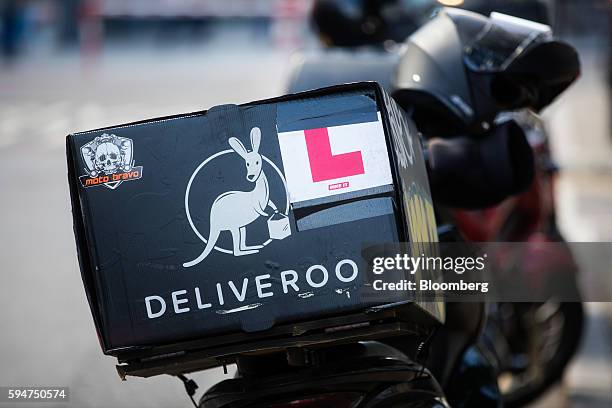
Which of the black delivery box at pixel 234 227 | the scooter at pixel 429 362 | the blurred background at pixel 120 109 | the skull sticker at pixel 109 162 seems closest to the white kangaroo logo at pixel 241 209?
the black delivery box at pixel 234 227

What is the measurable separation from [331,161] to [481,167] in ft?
3.08

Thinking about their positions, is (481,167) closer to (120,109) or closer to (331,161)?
(331,161)

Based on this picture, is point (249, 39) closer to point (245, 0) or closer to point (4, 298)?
point (245, 0)

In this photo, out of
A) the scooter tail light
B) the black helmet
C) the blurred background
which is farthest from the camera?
the blurred background

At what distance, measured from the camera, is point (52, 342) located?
573cm

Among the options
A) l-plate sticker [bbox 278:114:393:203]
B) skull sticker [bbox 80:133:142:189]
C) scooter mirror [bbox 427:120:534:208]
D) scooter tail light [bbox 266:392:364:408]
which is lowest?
scooter tail light [bbox 266:392:364:408]

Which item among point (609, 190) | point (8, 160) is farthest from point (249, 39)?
point (609, 190)

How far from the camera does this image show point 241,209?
2.25 m

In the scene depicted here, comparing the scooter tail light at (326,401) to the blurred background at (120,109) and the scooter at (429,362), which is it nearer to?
the scooter at (429,362)

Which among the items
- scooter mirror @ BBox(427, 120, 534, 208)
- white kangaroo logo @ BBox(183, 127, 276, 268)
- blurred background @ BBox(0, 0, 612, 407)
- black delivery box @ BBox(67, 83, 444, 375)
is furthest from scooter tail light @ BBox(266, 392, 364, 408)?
blurred background @ BBox(0, 0, 612, 407)

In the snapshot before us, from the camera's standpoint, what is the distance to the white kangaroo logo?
225cm

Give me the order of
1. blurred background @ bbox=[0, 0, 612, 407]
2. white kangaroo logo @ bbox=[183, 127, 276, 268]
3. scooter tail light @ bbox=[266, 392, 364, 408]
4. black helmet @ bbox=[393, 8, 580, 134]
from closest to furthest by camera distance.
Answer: white kangaroo logo @ bbox=[183, 127, 276, 268]
scooter tail light @ bbox=[266, 392, 364, 408]
black helmet @ bbox=[393, 8, 580, 134]
blurred background @ bbox=[0, 0, 612, 407]

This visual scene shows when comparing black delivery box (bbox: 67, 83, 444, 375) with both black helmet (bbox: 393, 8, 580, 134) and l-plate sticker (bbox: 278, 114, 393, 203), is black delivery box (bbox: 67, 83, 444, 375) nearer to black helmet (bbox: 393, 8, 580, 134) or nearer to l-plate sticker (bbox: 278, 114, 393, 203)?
l-plate sticker (bbox: 278, 114, 393, 203)

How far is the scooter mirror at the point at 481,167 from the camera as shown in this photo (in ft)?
10.2
